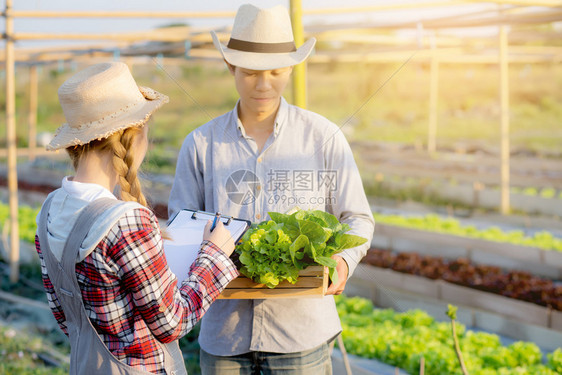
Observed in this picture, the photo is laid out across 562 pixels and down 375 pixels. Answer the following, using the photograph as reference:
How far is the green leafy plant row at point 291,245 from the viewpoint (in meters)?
1.39

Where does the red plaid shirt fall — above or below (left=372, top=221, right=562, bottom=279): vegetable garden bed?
above

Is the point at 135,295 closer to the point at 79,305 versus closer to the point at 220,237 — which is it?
the point at 79,305

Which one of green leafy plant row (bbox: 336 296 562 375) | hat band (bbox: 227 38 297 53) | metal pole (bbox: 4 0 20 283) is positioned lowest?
green leafy plant row (bbox: 336 296 562 375)

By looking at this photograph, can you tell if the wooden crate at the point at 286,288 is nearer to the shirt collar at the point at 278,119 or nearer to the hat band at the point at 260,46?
the shirt collar at the point at 278,119

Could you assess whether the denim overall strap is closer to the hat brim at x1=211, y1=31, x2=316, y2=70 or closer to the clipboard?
the clipboard

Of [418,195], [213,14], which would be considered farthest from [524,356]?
[418,195]

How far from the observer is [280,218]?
58.9 inches

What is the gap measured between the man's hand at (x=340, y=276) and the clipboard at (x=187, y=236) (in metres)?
0.25

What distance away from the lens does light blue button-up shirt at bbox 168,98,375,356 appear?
155 cm

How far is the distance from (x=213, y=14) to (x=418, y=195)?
4.19 m

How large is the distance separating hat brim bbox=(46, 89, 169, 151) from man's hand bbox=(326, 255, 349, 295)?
590mm

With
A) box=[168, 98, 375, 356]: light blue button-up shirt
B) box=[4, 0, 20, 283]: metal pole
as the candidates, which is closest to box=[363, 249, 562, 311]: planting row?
box=[168, 98, 375, 356]: light blue button-up shirt

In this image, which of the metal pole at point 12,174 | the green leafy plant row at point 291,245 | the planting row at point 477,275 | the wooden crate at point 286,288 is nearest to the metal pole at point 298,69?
the green leafy plant row at point 291,245

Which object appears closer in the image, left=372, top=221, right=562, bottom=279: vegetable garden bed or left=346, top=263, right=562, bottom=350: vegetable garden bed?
left=346, top=263, right=562, bottom=350: vegetable garden bed
